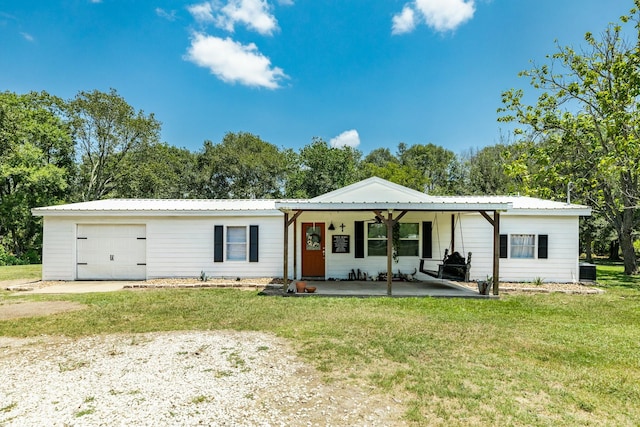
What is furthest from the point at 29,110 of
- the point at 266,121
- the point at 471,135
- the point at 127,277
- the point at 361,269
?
the point at 471,135

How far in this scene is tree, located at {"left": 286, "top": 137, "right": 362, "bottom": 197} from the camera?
27.9m

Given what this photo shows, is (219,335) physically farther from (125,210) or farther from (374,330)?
(125,210)

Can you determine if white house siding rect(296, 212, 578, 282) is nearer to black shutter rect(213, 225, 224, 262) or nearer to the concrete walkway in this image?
black shutter rect(213, 225, 224, 262)

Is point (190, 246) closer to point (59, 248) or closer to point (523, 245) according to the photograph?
point (59, 248)

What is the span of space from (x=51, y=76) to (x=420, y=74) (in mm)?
22294

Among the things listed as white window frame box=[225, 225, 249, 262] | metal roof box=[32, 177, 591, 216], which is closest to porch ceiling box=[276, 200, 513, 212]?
metal roof box=[32, 177, 591, 216]

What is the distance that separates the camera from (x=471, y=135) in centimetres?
3133

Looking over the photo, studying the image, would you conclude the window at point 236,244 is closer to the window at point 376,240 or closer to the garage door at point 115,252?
the garage door at point 115,252

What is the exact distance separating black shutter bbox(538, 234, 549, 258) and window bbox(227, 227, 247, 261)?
9.25m

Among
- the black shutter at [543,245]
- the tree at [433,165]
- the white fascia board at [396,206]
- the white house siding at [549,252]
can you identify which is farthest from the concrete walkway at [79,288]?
the tree at [433,165]

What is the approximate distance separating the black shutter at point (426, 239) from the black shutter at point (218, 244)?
21.3 ft

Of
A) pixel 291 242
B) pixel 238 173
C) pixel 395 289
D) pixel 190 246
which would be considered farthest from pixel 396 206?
pixel 238 173

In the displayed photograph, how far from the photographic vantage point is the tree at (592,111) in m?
13.2

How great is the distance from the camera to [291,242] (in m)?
11.9
